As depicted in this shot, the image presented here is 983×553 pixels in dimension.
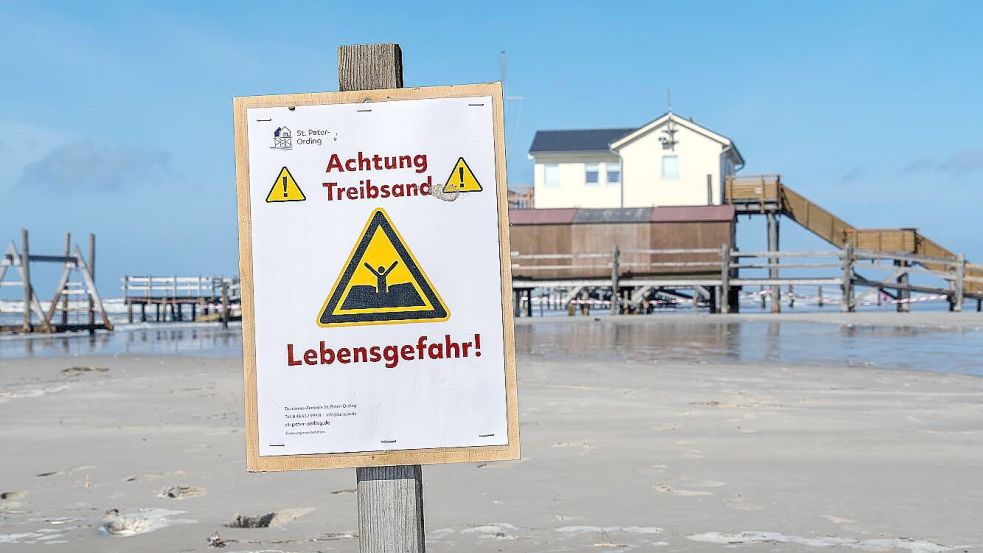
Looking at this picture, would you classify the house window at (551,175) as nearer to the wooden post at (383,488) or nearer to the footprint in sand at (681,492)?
the footprint in sand at (681,492)

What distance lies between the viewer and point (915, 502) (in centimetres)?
431

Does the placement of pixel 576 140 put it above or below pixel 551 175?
above

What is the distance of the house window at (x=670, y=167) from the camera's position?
41.2m

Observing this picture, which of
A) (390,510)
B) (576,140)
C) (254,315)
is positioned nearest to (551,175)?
(576,140)

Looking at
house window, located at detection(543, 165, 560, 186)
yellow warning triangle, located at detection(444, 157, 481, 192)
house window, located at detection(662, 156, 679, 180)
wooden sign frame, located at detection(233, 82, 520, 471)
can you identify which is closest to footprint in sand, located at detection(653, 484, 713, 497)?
wooden sign frame, located at detection(233, 82, 520, 471)

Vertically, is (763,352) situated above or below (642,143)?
below

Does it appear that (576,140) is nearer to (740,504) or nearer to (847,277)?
(847,277)

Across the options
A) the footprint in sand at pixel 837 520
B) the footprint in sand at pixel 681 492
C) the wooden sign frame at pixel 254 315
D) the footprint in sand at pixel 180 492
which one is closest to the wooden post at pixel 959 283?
the footprint in sand at pixel 681 492

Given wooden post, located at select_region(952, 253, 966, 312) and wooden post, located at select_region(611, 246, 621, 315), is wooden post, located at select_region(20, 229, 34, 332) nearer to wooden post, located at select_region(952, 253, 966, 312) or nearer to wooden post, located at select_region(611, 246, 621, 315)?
wooden post, located at select_region(611, 246, 621, 315)

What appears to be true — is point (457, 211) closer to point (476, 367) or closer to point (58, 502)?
point (476, 367)

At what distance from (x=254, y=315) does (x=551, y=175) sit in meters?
40.6

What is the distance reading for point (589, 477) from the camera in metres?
5.01

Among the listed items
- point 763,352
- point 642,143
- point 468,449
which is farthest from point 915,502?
point 642,143

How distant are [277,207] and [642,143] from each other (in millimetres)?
39574
